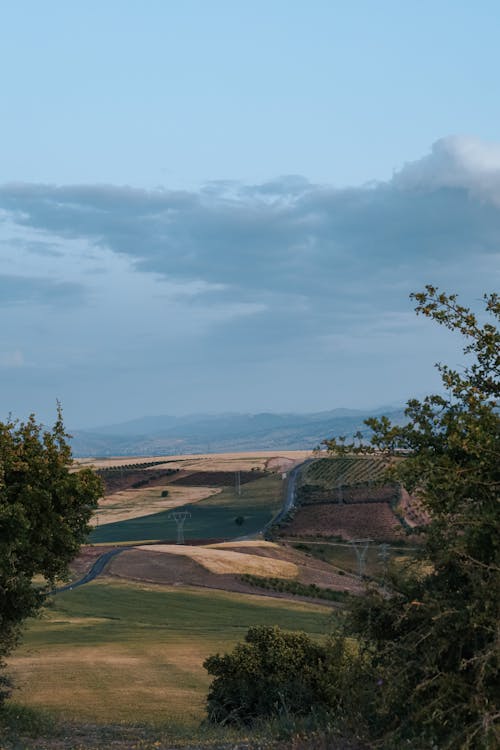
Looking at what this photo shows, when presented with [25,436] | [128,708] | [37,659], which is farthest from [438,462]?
[37,659]

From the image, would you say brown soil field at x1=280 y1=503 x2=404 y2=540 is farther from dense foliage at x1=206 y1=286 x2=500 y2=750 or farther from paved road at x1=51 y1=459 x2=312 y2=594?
dense foliage at x1=206 y1=286 x2=500 y2=750

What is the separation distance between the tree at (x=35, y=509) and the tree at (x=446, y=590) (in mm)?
11610

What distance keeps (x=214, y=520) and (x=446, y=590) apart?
138 m

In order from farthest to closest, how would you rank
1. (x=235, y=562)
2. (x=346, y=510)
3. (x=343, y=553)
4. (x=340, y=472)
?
(x=340, y=472), (x=346, y=510), (x=343, y=553), (x=235, y=562)

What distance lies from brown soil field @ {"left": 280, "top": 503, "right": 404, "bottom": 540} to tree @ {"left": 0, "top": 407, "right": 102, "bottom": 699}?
10126 centimetres

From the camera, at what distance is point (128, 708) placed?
110 feet

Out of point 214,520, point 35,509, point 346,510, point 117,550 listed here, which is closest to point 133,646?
point 35,509

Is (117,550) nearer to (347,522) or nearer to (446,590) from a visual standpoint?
(347,522)

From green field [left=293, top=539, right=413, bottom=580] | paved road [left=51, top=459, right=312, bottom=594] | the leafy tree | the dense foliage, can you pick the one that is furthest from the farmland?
the dense foliage

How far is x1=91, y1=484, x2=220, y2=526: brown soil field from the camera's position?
163 metres

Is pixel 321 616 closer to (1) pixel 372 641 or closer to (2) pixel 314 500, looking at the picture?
(1) pixel 372 641

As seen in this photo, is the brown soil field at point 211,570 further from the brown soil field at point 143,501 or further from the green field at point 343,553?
the brown soil field at point 143,501

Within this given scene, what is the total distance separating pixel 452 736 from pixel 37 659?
115ft

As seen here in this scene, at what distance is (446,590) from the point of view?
1585 centimetres
